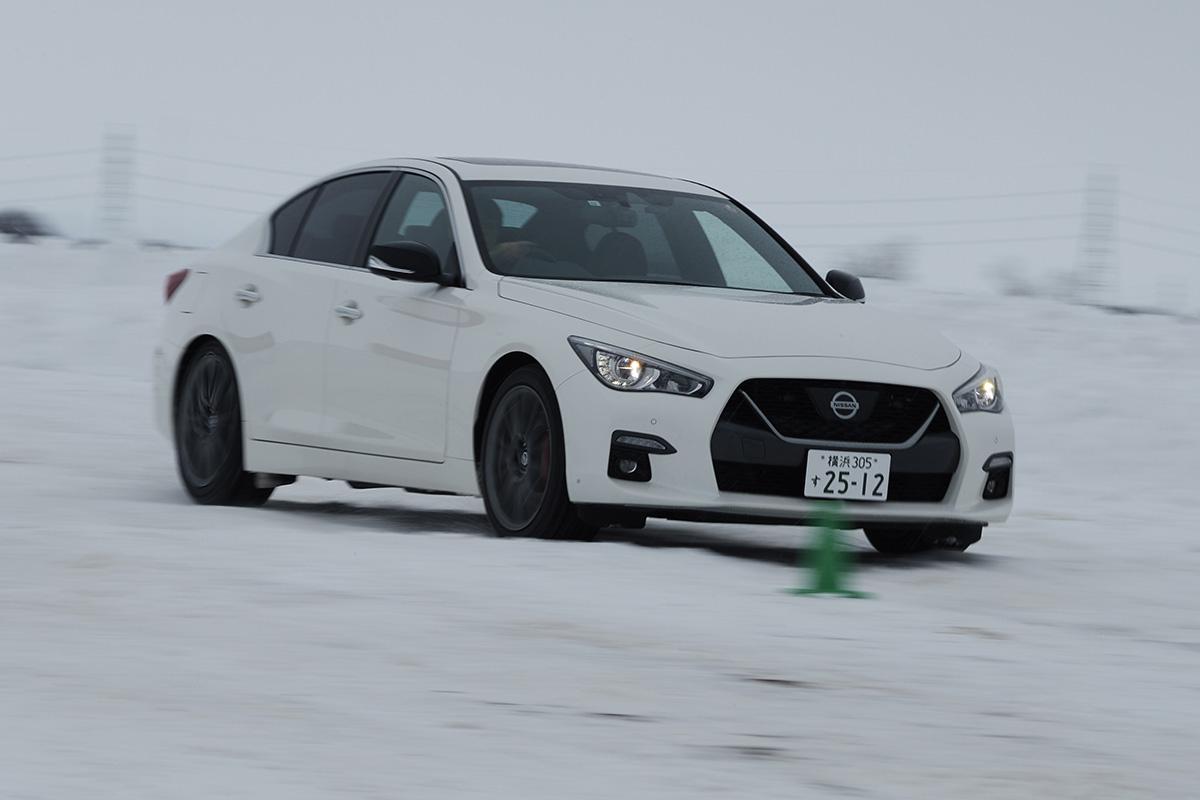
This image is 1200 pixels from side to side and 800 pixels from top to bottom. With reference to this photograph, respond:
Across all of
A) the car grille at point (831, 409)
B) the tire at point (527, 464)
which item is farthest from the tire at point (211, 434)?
the car grille at point (831, 409)

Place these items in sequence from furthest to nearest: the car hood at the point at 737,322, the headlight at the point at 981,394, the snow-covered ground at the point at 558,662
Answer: the headlight at the point at 981,394 < the car hood at the point at 737,322 < the snow-covered ground at the point at 558,662

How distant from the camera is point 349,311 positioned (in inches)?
341

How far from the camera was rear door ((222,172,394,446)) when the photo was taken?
8.88m

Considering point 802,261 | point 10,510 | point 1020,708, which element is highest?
point 802,261

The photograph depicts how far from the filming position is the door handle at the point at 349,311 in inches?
339

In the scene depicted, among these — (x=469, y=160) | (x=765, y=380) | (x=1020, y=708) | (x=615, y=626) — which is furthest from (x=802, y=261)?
(x=1020, y=708)

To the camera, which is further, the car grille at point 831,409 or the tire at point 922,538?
the tire at point 922,538

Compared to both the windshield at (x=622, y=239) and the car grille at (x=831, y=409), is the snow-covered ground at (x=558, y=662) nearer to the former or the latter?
the car grille at (x=831, y=409)

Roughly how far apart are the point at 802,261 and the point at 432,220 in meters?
1.70

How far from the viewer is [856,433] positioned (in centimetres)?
743

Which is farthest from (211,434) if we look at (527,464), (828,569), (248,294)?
(828,569)

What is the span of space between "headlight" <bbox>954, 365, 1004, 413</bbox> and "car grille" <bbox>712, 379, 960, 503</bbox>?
155 mm

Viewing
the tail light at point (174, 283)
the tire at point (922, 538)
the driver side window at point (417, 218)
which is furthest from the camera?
the tail light at point (174, 283)

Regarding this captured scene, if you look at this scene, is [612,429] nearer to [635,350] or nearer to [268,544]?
[635,350]
